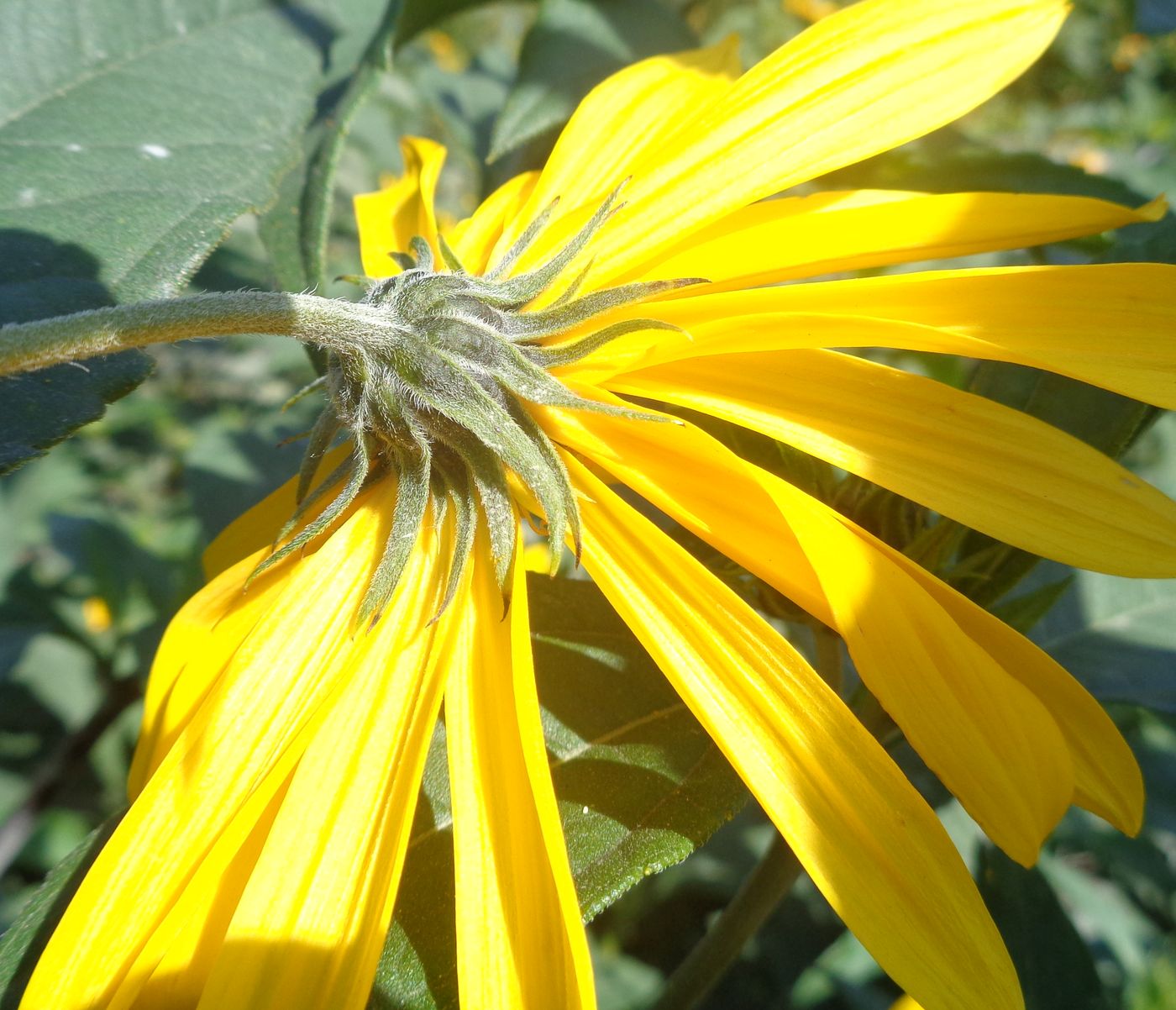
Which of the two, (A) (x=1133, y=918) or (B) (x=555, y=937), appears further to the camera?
(A) (x=1133, y=918)

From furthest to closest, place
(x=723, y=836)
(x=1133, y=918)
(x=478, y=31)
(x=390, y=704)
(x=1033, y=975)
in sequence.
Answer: (x=478, y=31)
(x=1133, y=918)
(x=723, y=836)
(x=1033, y=975)
(x=390, y=704)

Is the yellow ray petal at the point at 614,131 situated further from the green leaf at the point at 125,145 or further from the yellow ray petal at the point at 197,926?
the yellow ray petal at the point at 197,926

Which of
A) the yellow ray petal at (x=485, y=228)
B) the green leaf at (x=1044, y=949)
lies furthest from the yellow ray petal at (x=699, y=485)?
the green leaf at (x=1044, y=949)

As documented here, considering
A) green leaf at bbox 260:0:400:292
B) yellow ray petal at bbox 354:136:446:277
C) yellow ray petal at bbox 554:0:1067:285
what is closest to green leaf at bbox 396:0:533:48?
green leaf at bbox 260:0:400:292

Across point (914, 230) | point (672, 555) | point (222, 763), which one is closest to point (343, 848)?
point (222, 763)

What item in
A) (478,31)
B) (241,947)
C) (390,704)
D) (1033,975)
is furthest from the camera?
(478,31)

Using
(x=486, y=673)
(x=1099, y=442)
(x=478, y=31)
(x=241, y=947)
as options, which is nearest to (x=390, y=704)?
(x=486, y=673)

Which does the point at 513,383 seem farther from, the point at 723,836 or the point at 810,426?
the point at 723,836
